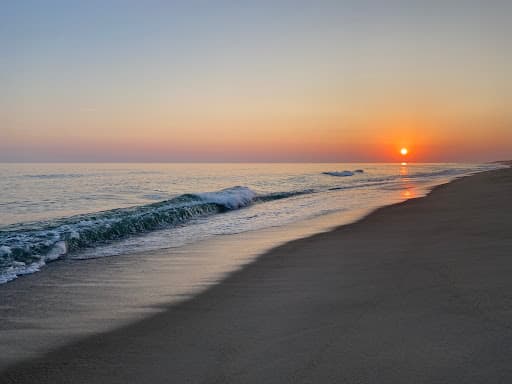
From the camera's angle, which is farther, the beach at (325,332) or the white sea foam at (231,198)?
the white sea foam at (231,198)

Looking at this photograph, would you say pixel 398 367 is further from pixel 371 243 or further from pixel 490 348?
pixel 371 243

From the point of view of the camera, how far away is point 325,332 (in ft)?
12.6

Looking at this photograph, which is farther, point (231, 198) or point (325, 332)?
point (231, 198)

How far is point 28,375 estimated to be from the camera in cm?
332

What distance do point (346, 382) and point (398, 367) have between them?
1.53 feet

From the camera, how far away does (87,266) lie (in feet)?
26.0

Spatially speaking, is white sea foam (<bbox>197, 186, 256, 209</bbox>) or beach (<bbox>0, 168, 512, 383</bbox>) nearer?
beach (<bbox>0, 168, 512, 383</bbox>)

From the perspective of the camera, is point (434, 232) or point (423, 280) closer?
point (423, 280)

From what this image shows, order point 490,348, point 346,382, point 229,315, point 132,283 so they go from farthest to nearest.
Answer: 1. point 132,283
2. point 229,315
3. point 490,348
4. point 346,382

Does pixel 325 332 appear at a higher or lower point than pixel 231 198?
lower

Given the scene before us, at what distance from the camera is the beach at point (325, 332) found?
313 cm

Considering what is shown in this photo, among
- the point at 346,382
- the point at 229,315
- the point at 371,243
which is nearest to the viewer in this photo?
the point at 346,382

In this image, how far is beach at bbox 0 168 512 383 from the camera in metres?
3.13

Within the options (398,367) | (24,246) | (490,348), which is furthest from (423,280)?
(24,246)
